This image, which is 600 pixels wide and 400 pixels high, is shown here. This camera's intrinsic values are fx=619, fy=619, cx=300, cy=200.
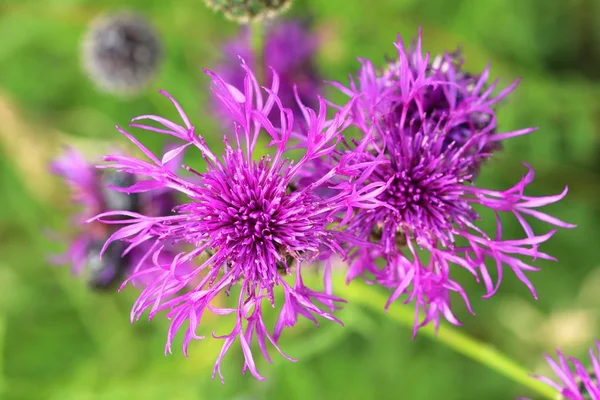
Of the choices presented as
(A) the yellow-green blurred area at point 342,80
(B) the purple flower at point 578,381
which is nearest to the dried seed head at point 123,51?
(A) the yellow-green blurred area at point 342,80

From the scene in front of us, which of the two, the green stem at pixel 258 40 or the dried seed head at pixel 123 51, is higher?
the green stem at pixel 258 40

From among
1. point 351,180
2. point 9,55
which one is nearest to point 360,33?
point 351,180

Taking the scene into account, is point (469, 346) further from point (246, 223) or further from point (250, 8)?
point (250, 8)

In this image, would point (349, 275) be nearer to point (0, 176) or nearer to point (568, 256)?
point (568, 256)

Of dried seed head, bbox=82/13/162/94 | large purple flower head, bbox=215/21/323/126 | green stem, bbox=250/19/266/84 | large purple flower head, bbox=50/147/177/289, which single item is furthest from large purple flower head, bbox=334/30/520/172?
dried seed head, bbox=82/13/162/94

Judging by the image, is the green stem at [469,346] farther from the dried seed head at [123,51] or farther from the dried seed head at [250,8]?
the dried seed head at [123,51]

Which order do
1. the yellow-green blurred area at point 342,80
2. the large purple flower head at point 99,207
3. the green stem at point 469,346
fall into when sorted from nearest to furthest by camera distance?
the green stem at point 469,346, the large purple flower head at point 99,207, the yellow-green blurred area at point 342,80
